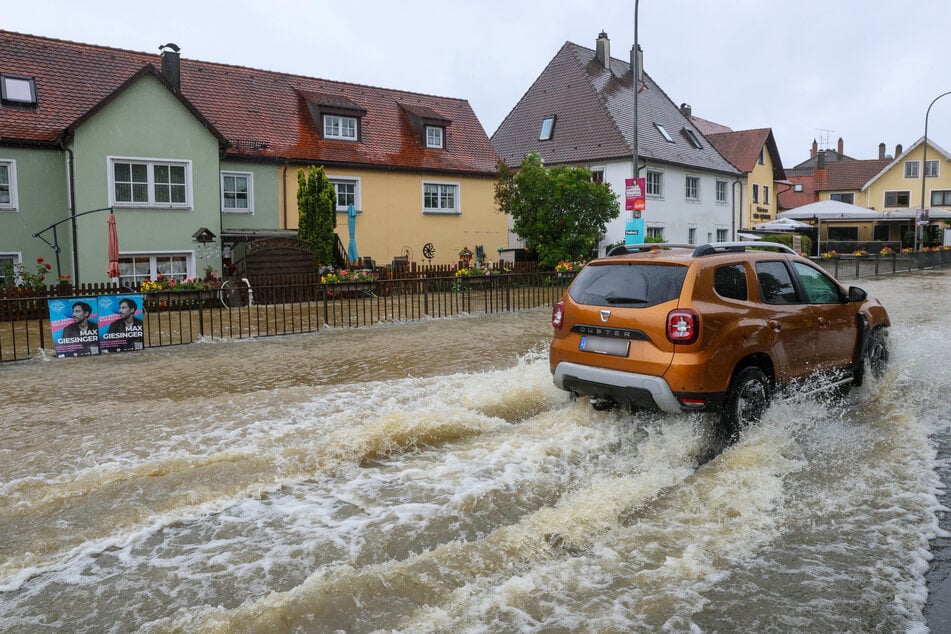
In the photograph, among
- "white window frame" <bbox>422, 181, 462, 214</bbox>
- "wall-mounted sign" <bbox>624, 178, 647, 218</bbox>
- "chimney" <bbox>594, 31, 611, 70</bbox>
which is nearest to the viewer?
"wall-mounted sign" <bbox>624, 178, 647, 218</bbox>

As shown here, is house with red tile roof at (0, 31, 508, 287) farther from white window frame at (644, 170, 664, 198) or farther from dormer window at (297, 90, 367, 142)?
white window frame at (644, 170, 664, 198)

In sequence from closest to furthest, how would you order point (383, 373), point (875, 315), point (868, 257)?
1. point (875, 315)
2. point (383, 373)
3. point (868, 257)

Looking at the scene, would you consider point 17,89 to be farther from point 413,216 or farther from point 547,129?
point 547,129

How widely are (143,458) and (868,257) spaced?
35459mm

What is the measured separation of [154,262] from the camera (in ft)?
75.2

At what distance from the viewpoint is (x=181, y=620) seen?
3.74 m

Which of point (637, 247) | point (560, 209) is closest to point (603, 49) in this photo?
point (560, 209)

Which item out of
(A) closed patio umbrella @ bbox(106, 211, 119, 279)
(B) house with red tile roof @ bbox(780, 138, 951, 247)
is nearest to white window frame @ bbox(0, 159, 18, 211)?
(A) closed patio umbrella @ bbox(106, 211, 119, 279)

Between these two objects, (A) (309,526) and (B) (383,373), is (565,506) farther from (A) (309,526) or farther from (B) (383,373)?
(B) (383,373)

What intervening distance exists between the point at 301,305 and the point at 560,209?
13.0 m

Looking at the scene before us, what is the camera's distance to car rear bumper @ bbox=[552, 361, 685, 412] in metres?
6.18

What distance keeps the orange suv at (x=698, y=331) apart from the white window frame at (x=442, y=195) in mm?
22835

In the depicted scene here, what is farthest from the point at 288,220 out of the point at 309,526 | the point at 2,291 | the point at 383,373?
the point at 309,526

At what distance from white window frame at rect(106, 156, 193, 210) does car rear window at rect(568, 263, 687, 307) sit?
1866cm
